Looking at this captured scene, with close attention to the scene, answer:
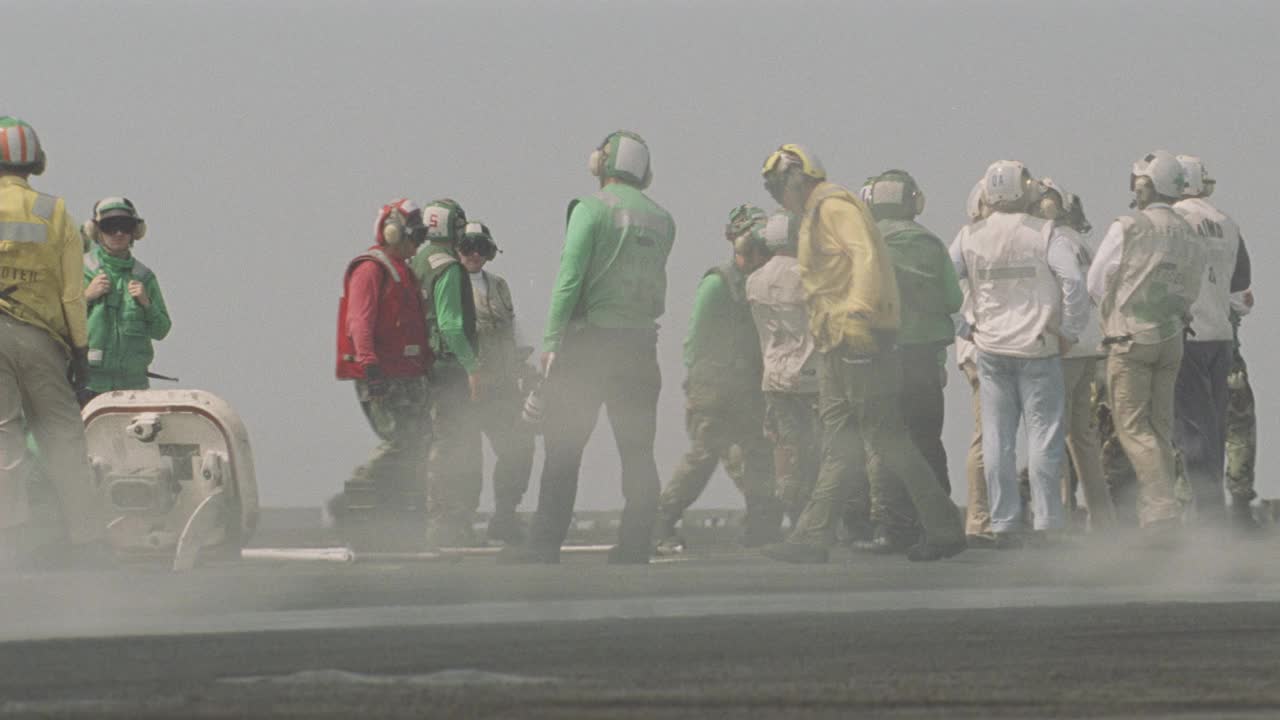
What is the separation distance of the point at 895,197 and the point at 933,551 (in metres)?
2.27

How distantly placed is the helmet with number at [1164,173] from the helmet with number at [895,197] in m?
1.41

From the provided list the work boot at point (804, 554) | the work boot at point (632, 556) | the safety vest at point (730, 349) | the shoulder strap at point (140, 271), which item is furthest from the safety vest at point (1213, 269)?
the shoulder strap at point (140, 271)

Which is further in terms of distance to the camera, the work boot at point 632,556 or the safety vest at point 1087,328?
the safety vest at point 1087,328

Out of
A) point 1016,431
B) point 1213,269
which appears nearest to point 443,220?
point 1016,431

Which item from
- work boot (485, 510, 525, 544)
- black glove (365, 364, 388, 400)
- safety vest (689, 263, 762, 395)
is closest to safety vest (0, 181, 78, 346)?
black glove (365, 364, 388, 400)

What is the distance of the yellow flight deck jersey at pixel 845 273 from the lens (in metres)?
11.6

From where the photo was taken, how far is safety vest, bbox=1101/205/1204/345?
13.4 m

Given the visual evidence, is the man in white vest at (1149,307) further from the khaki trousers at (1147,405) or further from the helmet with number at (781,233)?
the helmet with number at (781,233)

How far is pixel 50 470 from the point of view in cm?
1149

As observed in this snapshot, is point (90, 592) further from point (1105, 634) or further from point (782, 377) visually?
point (782, 377)

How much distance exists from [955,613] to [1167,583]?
219cm

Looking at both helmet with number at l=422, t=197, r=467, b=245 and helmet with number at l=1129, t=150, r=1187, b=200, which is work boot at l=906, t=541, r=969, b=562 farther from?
helmet with number at l=422, t=197, r=467, b=245

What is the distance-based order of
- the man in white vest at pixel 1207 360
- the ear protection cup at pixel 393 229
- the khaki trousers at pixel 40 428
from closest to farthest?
the khaki trousers at pixel 40 428
the ear protection cup at pixel 393 229
the man in white vest at pixel 1207 360

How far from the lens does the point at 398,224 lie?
13.6 meters
